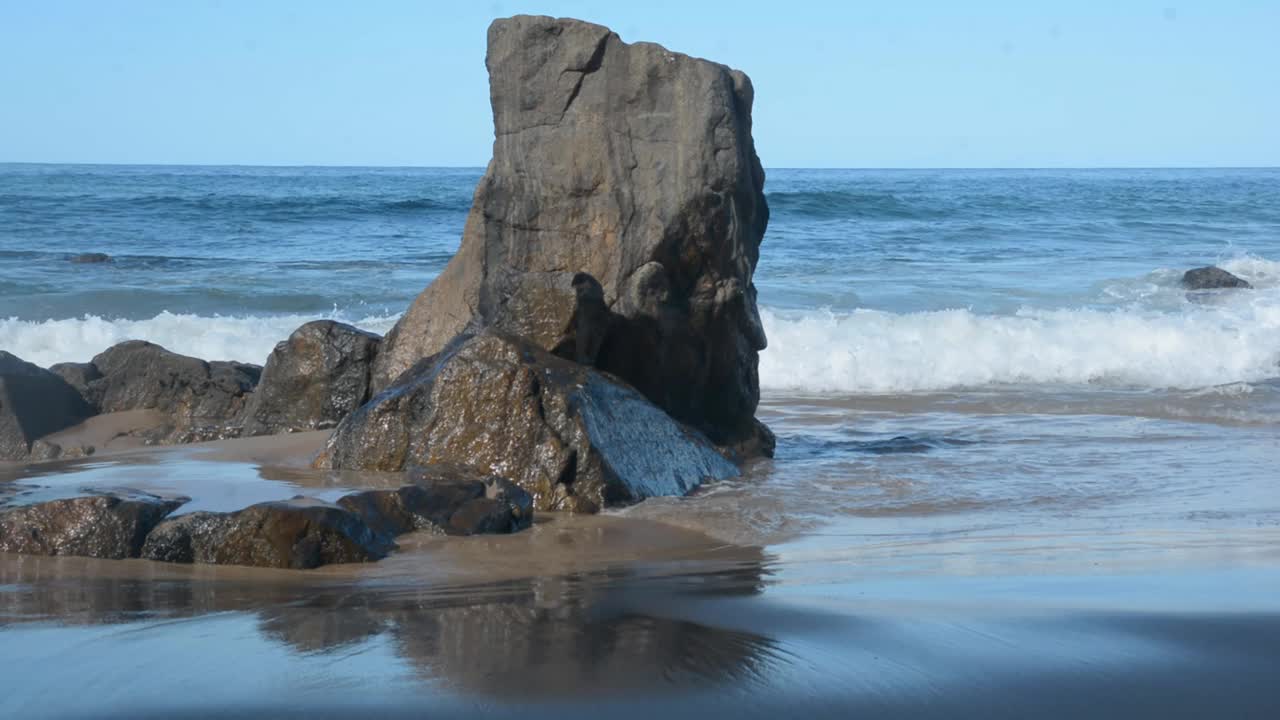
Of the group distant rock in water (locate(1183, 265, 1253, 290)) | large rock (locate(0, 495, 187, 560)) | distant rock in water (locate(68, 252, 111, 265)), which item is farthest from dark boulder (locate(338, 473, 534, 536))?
distant rock in water (locate(1183, 265, 1253, 290))

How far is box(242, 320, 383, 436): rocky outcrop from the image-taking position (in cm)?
803

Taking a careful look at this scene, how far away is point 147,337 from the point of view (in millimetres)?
12695

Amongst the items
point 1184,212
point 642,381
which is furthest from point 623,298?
point 1184,212

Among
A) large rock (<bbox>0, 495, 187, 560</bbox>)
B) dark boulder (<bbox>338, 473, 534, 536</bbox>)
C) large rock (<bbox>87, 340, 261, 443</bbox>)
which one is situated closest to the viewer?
large rock (<bbox>0, 495, 187, 560</bbox>)

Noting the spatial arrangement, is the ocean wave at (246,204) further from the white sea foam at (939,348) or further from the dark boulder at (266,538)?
the dark boulder at (266,538)

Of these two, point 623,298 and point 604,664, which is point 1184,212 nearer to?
point 623,298

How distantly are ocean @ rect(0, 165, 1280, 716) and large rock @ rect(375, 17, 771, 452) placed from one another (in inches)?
40.2

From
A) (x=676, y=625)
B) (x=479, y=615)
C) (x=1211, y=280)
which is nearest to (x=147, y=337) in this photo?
(x=479, y=615)

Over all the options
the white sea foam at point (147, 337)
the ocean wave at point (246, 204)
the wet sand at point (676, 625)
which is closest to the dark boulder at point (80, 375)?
the wet sand at point (676, 625)

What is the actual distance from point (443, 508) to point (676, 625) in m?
1.89

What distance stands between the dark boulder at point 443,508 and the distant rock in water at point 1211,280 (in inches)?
661

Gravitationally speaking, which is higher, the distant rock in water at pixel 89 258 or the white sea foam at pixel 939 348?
the distant rock in water at pixel 89 258

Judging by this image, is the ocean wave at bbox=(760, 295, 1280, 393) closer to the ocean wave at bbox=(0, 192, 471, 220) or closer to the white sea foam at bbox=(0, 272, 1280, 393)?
the white sea foam at bbox=(0, 272, 1280, 393)

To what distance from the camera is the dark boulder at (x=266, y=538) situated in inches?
188
